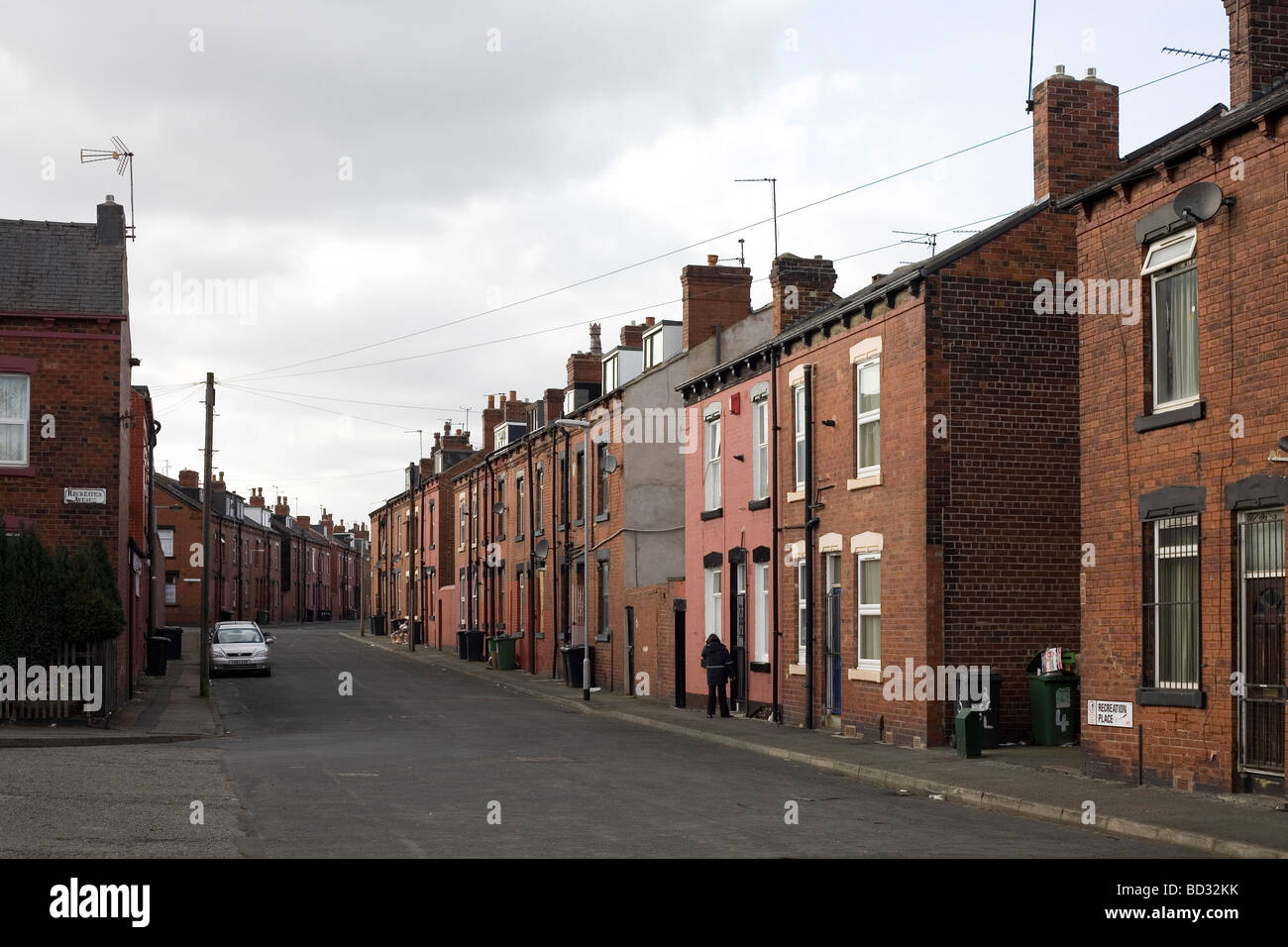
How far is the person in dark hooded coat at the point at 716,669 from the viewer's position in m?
29.1

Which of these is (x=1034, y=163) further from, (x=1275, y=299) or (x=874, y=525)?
(x=1275, y=299)

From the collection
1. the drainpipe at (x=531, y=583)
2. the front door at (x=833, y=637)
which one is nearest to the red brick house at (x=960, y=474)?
the front door at (x=833, y=637)

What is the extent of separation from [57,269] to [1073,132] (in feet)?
64.0

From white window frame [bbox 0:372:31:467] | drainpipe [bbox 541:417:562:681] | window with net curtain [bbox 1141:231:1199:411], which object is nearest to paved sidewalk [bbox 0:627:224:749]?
white window frame [bbox 0:372:31:467]

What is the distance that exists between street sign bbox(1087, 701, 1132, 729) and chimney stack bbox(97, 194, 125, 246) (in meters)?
21.7

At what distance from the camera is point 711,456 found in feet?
106

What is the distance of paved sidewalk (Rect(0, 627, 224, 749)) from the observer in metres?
23.1

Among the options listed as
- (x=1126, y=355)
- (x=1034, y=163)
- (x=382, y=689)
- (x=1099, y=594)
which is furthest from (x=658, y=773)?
(x=382, y=689)

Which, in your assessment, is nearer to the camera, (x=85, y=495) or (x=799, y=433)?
(x=799, y=433)

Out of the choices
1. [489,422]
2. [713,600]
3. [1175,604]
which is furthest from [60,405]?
[489,422]

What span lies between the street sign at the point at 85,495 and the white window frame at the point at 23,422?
3.15 ft

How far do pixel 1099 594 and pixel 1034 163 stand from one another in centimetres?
846

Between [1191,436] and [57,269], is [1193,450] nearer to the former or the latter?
[1191,436]

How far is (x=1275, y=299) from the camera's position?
14.9 meters
